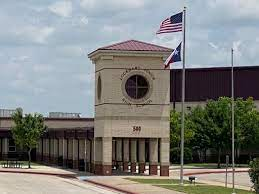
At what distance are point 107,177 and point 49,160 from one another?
98.7ft

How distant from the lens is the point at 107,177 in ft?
180

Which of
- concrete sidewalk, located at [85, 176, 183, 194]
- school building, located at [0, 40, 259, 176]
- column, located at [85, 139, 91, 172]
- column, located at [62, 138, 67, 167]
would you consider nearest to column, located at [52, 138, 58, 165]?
column, located at [62, 138, 67, 167]

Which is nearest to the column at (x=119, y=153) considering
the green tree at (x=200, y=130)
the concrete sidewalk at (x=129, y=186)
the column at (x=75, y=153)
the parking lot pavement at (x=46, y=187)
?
the column at (x=75, y=153)

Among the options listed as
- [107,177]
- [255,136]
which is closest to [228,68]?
[255,136]

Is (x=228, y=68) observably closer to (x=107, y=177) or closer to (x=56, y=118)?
(x=56, y=118)

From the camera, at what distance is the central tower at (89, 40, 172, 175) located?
5744cm

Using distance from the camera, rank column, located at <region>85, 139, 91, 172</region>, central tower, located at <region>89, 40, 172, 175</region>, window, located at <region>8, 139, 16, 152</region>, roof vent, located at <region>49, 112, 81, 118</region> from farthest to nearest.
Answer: roof vent, located at <region>49, 112, 81, 118</region> → window, located at <region>8, 139, 16, 152</region> → column, located at <region>85, 139, 91, 172</region> → central tower, located at <region>89, 40, 172, 175</region>

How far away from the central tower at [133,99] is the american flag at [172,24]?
518 inches

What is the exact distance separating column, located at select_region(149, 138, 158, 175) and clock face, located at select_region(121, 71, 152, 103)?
325 cm

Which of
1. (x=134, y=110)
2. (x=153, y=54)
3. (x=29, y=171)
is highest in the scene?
(x=153, y=54)

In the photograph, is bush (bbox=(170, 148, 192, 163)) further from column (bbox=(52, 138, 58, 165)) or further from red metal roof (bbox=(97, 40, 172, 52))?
red metal roof (bbox=(97, 40, 172, 52))

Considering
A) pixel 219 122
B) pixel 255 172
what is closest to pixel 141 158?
pixel 219 122

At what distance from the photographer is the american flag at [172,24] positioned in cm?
4391

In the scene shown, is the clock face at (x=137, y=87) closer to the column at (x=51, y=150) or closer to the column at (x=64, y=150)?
the column at (x=64, y=150)
